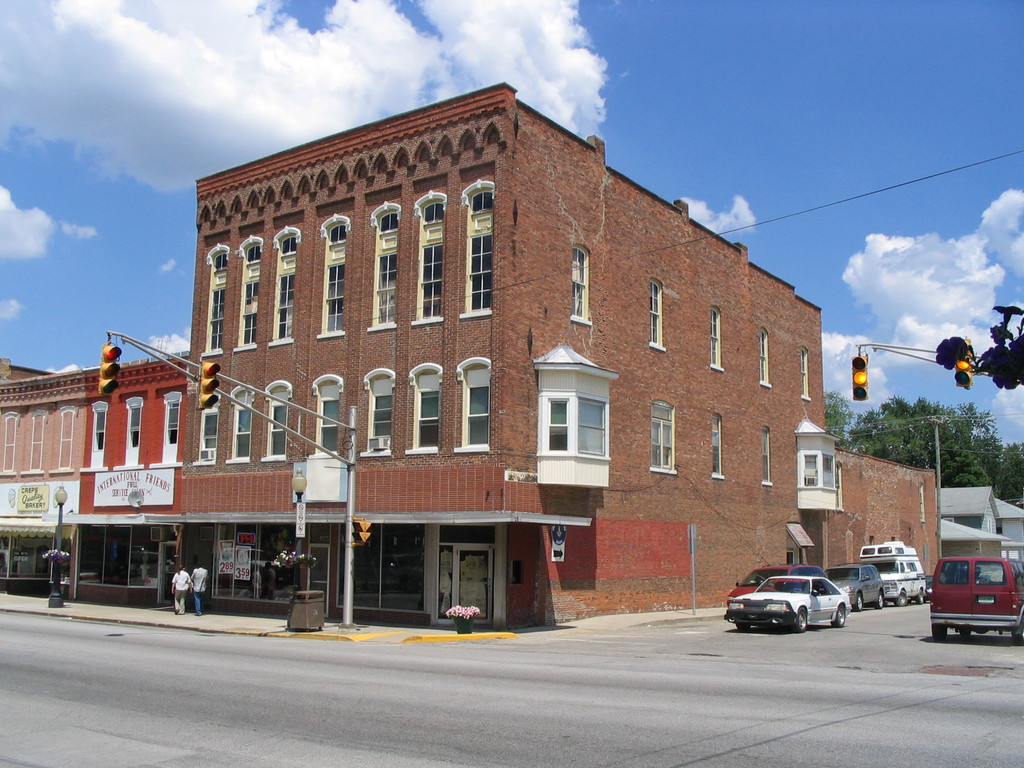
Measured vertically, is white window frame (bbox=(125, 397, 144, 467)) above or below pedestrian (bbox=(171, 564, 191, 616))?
above

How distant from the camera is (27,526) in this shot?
38.3 meters

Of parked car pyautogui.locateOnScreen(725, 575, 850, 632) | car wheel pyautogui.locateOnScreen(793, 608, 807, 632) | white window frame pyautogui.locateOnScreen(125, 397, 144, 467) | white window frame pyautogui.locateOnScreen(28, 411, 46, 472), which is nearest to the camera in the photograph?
parked car pyautogui.locateOnScreen(725, 575, 850, 632)

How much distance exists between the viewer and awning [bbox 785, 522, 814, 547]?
133 ft

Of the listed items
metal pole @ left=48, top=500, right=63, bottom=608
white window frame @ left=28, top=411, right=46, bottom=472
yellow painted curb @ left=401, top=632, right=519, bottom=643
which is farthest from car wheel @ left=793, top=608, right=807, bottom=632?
white window frame @ left=28, top=411, right=46, bottom=472

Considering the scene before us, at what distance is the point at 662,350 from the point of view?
107 feet

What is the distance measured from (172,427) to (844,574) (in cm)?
2475

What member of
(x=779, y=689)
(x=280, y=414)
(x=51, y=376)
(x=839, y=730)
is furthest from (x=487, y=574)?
(x=51, y=376)

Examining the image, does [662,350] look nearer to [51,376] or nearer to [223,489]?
A: [223,489]

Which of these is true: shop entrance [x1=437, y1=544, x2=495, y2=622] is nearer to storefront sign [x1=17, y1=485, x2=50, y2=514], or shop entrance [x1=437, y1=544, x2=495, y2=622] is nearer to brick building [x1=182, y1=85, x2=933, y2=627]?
brick building [x1=182, y1=85, x2=933, y2=627]

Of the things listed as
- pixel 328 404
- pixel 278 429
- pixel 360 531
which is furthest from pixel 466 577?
pixel 278 429

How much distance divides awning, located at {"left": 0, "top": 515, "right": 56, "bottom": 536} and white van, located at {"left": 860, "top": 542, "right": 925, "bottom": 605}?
32.4m

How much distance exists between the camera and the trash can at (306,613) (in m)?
24.5

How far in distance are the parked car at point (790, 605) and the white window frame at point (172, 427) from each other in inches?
806

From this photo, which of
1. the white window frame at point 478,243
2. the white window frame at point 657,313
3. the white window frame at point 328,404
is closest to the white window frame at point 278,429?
the white window frame at point 328,404
